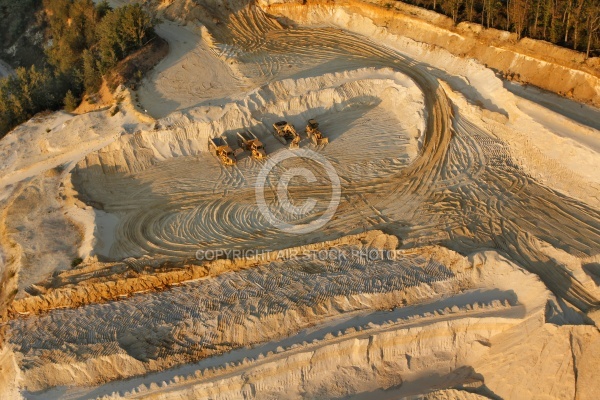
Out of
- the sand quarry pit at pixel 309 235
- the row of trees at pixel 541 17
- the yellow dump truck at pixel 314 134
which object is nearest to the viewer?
the sand quarry pit at pixel 309 235

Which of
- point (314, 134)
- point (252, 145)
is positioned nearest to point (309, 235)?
point (252, 145)

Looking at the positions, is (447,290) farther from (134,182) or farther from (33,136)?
(33,136)

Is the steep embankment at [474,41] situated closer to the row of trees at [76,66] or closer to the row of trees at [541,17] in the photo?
the row of trees at [541,17]

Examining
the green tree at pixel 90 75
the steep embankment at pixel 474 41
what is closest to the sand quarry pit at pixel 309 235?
the steep embankment at pixel 474 41

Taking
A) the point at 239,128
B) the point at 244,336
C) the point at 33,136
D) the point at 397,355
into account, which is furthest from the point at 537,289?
the point at 33,136

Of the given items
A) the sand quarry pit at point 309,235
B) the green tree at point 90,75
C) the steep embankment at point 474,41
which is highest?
the steep embankment at point 474,41

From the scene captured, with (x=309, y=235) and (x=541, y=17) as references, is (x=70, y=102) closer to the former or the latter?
(x=309, y=235)

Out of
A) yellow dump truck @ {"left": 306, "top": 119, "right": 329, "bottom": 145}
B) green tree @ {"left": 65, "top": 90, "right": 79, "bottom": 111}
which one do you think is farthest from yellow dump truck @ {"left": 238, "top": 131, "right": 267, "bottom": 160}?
green tree @ {"left": 65, "top": 90, "right": 79, "bottom": 111}
